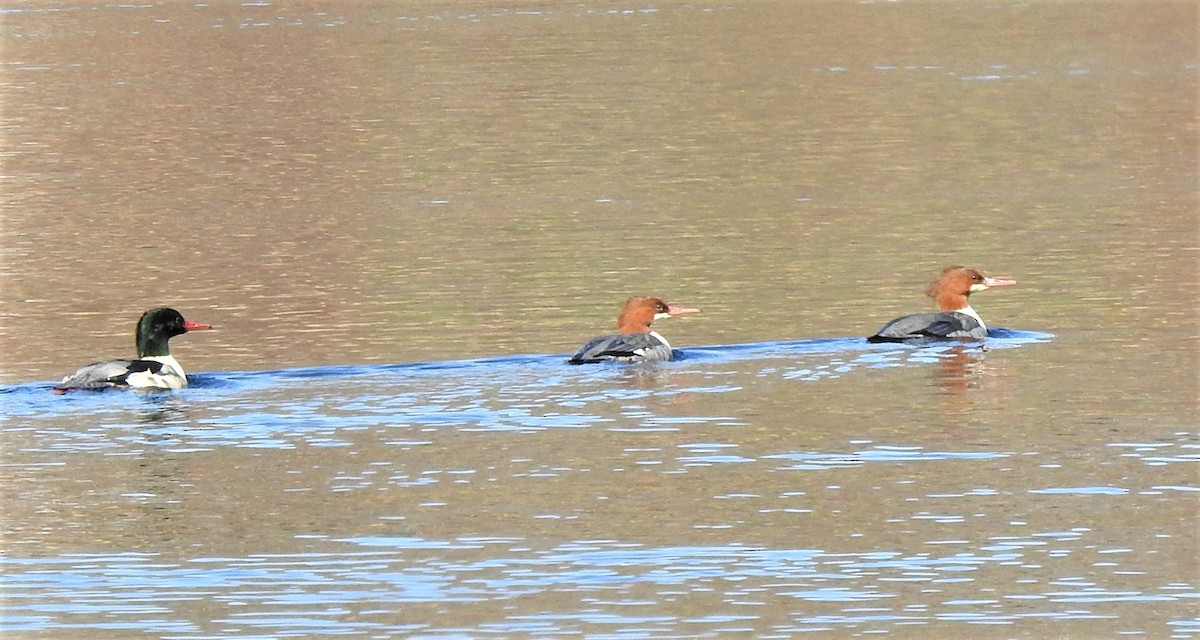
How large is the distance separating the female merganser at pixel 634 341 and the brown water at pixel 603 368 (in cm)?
37

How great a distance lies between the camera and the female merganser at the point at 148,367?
15.8m

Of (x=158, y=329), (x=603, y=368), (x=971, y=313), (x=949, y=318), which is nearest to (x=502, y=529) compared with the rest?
(x=603, y=368)

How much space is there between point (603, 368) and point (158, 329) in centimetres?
303

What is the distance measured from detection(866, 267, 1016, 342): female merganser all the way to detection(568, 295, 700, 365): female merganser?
1476 millimetres

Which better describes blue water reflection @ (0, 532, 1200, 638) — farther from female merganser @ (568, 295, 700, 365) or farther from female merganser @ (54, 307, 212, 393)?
female merganser @ (568, 295, 700, 365)

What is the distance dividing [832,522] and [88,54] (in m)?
39.8

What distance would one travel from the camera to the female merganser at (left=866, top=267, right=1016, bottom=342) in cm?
1745

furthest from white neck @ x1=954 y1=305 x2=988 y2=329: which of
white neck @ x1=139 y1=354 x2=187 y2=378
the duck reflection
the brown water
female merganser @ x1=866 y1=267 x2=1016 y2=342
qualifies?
white neck @ x1=139 y1=354 x2=187 y2=378

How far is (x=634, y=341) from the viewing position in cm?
1691

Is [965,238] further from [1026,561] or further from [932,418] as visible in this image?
[1026,561]

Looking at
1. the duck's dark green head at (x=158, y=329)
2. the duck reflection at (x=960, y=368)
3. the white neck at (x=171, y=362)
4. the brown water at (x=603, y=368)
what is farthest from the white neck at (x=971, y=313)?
the white neck at (x=171, y=362)

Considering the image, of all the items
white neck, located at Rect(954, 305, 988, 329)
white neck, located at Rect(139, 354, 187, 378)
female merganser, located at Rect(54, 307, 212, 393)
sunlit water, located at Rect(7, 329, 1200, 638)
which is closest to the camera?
sunlit water, located at Rect(7, 329, 1200, 638)

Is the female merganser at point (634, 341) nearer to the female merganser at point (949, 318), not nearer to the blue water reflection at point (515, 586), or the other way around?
the female merganser at point (949, 318)

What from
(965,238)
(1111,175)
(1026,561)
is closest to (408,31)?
(1111,175)
